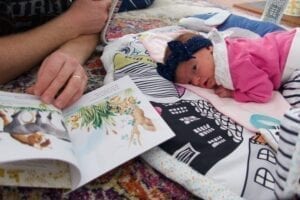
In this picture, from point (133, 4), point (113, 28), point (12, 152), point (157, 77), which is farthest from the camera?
point (133, 4)

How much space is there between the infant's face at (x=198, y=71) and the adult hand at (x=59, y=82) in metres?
0.25

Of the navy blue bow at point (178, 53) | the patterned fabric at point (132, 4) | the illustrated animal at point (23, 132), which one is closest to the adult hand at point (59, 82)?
the illustrated animal at point (23, 132)

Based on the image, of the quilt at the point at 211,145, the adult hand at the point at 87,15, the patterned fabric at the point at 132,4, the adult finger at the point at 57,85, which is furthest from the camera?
the patterned fabric at the point at 132,4

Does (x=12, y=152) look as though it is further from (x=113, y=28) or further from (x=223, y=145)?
(x=113, y=28)

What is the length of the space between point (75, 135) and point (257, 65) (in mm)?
437

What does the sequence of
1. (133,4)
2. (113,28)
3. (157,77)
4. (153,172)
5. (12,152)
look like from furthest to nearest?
1. (133,4)
2. (113,28)
3. (157,77)
4. (153,172)
5. (12,152)

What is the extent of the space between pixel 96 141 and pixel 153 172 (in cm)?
10

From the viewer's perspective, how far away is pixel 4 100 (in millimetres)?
611

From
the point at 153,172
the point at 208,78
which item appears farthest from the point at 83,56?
the point at 153,172

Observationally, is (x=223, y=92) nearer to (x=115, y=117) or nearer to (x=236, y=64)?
(x=236, y=64)

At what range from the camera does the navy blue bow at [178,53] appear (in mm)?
846

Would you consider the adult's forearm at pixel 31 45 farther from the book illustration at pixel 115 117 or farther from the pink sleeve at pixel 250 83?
the pink sleeve at pixel 250 83

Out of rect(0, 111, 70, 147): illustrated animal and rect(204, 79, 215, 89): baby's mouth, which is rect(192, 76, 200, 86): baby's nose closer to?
rect(204, 79, 215, 89): baby's mouth

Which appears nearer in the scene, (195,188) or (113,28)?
(195,188)
